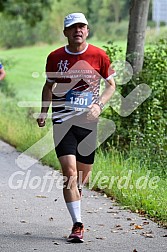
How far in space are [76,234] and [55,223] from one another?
959mm

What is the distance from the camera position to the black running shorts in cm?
774

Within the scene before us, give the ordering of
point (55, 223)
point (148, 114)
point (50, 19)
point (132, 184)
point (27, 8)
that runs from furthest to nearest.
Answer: point (50, 19)
point (27, 8)
point (148, 114)
point (132, 184)
point (55, 223)

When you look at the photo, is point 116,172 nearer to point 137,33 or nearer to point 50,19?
point 137,33

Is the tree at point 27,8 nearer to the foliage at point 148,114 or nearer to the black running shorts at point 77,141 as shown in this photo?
the foliage at point 148,114

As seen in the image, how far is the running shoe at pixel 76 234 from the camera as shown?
7.66m

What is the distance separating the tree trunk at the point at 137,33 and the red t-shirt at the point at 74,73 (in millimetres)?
5567

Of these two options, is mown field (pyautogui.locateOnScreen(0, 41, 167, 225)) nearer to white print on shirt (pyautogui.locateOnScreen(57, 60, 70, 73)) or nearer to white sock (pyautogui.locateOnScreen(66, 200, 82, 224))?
white sock (pyautogui.locateOnScreen(66, 200, 82, 224))

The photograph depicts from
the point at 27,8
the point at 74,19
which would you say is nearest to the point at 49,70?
the point at 74,19

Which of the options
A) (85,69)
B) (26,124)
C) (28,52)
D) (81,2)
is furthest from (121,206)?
(81,2)

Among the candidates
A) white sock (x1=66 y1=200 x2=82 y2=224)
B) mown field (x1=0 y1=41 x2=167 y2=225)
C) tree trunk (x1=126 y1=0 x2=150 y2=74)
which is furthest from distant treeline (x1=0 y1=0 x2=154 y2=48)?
white sock (x1=66 y1=200 x2=82 y2=224)

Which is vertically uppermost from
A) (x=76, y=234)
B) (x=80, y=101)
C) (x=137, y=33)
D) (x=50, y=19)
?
(x=137, y=33)

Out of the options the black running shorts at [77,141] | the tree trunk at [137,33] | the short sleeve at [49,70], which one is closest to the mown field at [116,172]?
the black running shorts at [77,141]

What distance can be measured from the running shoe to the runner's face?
1.76 meters

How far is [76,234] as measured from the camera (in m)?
7.66
